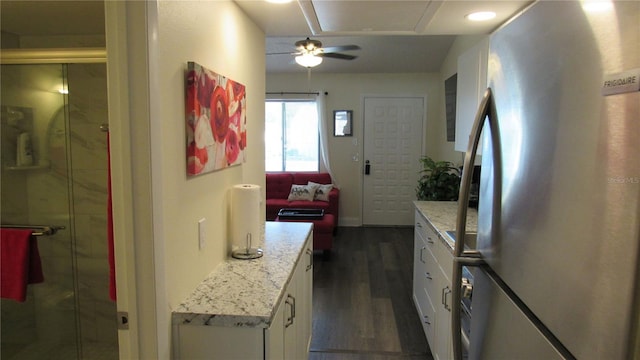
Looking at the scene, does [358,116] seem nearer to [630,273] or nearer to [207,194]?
[207,194]

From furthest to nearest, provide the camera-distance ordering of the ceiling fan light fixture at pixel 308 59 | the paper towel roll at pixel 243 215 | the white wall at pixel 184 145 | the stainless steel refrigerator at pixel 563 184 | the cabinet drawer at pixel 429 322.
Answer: the ceiling fan light fixture at pixel 308 59, the cabinet drawer at pixel 429 322, the paper towel roll at pixel 243 215, the white wall at pixel 184 145, the stainless steel refrigerator at pixel 563 184

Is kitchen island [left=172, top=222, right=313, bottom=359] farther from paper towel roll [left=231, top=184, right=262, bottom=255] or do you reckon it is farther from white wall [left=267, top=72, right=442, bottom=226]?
white wall [left=267, top=72, right=442, bottom=226]

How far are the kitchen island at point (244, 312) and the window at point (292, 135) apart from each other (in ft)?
15.3

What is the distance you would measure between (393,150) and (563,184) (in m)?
5.91

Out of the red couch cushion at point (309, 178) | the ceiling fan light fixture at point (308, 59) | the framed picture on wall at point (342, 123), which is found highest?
the ceiling fan light fixture at point (308, 59)

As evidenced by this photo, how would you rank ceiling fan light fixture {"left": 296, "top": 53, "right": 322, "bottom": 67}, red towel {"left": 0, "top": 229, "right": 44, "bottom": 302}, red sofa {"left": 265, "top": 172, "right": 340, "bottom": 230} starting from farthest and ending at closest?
red sofa {"left": 265, "top": 172, "right": 340, "bottom": 230}, ceiling fan light fixture {"left": 296, "top": 53, "right": 322, "bottom": 67}, red towel {"left": 0, "top": 229, "right": 44, "bottom": 302}

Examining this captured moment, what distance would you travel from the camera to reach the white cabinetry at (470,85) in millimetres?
2758

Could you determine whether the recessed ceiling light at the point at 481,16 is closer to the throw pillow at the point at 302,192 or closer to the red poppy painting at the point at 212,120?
the red poppy painting at the point at 212,120

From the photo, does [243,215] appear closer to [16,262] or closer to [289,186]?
[16,262]

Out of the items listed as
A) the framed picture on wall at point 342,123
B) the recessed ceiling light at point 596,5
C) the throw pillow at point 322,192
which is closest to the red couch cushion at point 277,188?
the throw pillow at point 322,192

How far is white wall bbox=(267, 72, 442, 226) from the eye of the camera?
6.43 meters

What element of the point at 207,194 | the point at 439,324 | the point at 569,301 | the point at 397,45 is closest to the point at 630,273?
the point at 569,301

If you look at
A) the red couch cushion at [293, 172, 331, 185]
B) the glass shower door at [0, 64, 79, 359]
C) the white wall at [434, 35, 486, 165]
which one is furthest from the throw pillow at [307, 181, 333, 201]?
the glass shower door at [0, 64, 79, 359]

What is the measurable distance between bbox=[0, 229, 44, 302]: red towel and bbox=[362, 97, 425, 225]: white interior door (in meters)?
4.98
